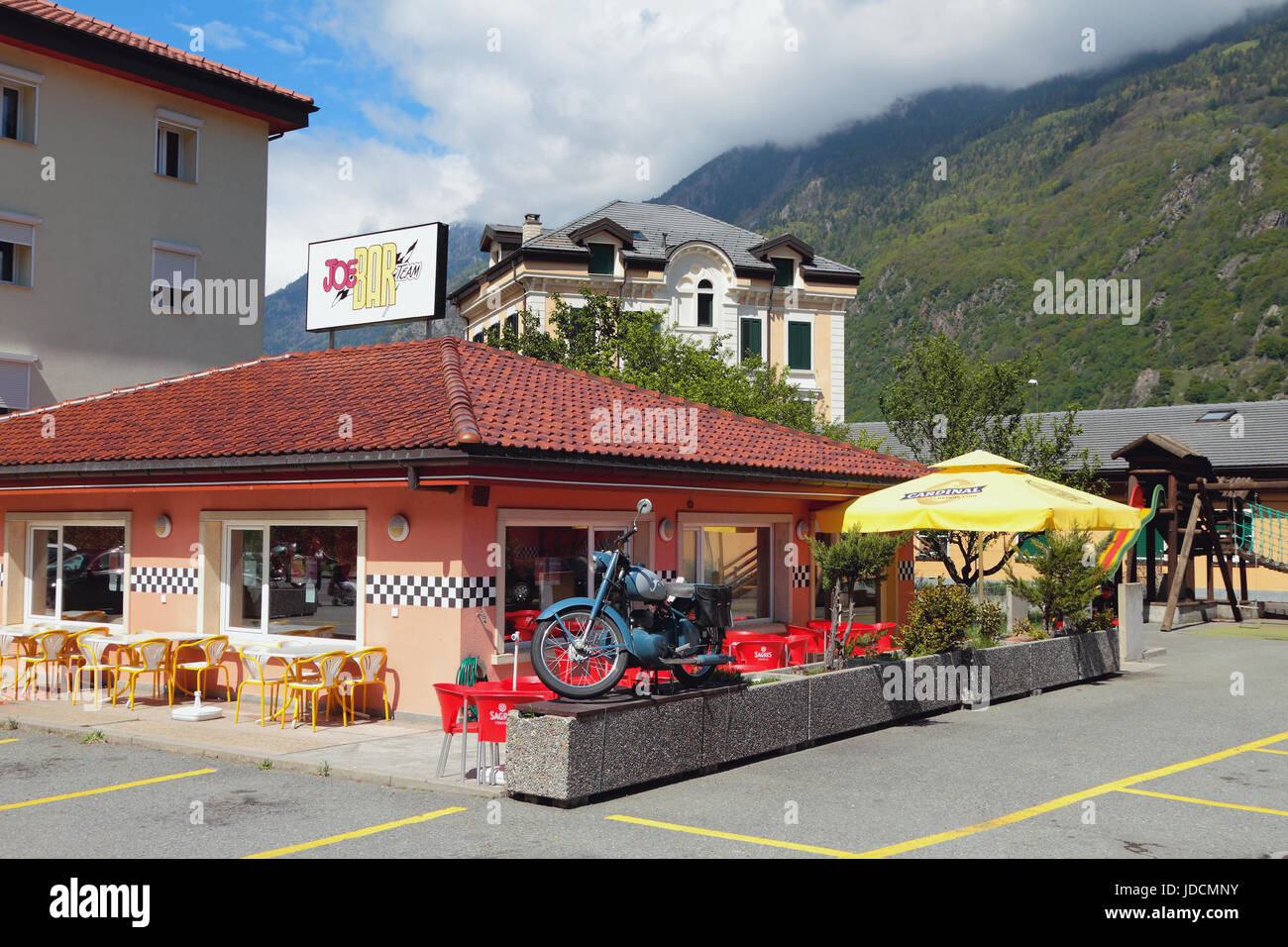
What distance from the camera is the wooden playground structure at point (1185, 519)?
2619cm

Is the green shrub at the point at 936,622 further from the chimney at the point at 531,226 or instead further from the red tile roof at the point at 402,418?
the chimney at the point at 531,226

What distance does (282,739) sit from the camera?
37.4ft

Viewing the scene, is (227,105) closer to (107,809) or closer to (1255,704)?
(107,809)

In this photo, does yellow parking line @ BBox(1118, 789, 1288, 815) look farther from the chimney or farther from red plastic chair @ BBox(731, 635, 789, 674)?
the chimney

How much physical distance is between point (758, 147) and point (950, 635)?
195 m

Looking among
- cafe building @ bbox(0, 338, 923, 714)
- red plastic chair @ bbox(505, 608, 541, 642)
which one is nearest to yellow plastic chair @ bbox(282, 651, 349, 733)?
cafe building @ bbox(0, 338, 923, 714)

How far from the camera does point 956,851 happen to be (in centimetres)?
729

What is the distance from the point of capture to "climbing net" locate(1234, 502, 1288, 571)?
30609 millimetres

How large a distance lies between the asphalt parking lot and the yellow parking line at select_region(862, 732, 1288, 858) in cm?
2

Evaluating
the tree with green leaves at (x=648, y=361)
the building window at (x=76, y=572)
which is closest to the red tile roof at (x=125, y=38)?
the tree with green leaves at (x=648, y=361)

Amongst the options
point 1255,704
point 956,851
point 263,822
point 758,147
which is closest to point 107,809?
point 263,822

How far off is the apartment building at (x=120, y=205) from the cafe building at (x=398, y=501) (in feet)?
24.5

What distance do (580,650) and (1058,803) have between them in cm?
400

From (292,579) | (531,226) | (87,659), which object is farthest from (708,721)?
(531,226)
